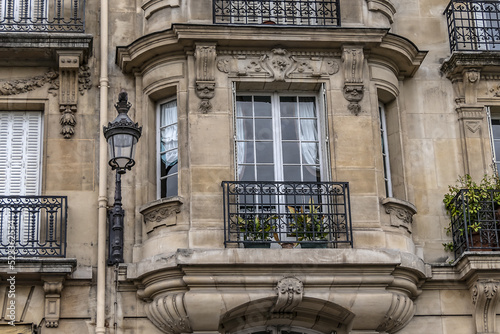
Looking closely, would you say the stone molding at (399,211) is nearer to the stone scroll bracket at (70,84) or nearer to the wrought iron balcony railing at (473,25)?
the wrought iron balcony railing at (473,25)

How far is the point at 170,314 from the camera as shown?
47.0ft

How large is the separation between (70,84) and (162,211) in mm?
2551

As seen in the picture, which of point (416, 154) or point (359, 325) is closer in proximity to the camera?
point (359, 325)

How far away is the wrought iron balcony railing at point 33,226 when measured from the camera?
14.8 metres

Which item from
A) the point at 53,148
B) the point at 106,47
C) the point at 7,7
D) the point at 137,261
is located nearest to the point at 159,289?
the point at 137,261

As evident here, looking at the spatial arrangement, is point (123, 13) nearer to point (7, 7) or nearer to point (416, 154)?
point (7, 7)

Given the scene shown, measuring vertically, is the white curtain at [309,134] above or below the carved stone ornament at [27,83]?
below

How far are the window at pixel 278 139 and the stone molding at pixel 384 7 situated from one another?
170 centimetres

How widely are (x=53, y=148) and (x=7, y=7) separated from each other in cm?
259

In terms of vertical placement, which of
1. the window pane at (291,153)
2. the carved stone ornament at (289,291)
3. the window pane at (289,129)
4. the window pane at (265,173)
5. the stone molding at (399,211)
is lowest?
the carved stone ornament at (289,291)

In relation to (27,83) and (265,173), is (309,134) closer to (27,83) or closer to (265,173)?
(265,173)

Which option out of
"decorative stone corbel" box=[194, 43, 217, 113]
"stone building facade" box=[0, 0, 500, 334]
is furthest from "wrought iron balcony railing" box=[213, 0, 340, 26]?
"decorative stone corbel" box=[194, 43, 217, 113]

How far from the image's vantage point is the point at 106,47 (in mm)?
15953

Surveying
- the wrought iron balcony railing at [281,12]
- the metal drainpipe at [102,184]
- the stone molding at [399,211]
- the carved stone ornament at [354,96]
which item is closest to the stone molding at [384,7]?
the wrought iron balcony railing at [281,12]
